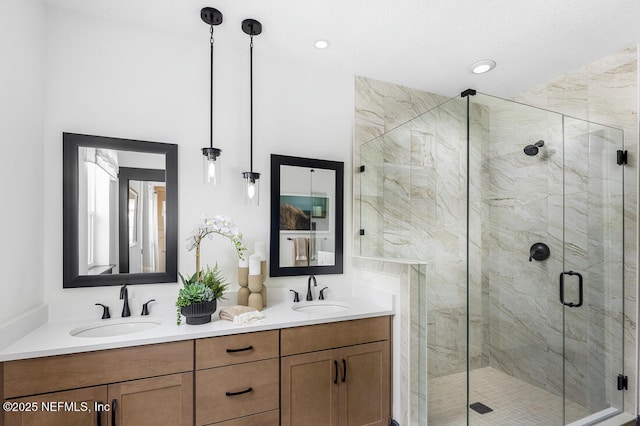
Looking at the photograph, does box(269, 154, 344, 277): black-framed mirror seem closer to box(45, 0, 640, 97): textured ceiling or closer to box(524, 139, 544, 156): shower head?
box(45, 0, 640, 97): textured ceiling

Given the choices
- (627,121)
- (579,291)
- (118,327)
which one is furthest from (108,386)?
(627,121)

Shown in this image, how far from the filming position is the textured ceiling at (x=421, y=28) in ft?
6.17

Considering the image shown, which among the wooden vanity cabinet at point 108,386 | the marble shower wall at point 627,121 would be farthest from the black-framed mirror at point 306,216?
the marble shower wall at point 627,121

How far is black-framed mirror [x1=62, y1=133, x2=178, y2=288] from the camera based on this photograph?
191 cm

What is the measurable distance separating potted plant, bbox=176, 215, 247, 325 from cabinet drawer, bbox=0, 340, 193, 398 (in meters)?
0.18

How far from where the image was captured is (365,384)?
2.04 metres

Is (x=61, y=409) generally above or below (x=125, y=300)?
below

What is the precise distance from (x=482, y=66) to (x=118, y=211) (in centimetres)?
275

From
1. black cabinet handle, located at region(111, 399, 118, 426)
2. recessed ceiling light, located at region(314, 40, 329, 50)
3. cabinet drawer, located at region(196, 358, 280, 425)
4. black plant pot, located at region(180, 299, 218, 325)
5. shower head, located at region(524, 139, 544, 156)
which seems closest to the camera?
black cabinet handle, located at region(111, 399, 118, 426)

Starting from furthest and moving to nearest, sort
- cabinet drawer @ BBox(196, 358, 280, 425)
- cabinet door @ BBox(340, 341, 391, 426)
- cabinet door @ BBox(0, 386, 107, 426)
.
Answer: cabinet door @ BBox(340, 341, 391, 426) < cabinet drawer @ BBox(196, 358, 280, 425) < cabinet door @ BBox(0, 386, 107, 426)

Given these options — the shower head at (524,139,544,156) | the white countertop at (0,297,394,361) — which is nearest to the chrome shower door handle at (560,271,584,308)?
the shower head at (524,139,544,156)

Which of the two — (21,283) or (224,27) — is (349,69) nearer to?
(224,27)

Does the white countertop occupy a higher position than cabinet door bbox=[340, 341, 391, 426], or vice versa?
the white countertop

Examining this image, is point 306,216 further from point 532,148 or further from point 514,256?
point 532,148
